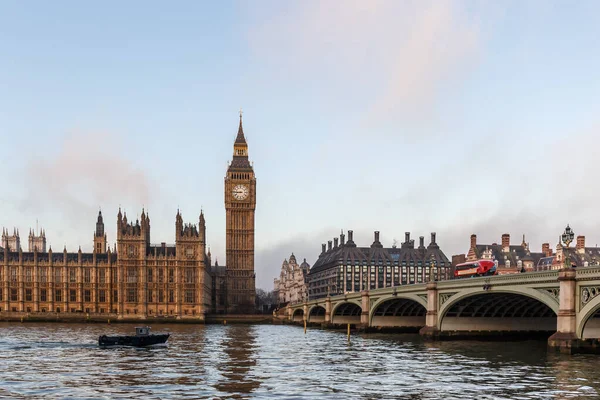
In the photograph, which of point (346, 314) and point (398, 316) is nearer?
point (398, 316)

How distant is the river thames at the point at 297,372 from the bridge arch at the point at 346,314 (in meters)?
59.9

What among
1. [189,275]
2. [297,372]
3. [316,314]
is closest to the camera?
[297,372]

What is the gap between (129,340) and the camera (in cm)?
6906

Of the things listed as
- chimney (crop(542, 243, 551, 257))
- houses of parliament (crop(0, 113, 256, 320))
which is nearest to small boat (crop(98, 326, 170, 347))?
houses of parliament (crop(0, 113, 256, 320))

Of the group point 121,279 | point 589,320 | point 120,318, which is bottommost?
point 120,318

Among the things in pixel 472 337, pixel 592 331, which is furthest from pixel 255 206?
pixel 592 331

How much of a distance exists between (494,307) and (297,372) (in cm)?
3993

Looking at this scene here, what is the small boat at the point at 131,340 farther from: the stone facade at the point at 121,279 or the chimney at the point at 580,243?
the chimney at the point at 580,243

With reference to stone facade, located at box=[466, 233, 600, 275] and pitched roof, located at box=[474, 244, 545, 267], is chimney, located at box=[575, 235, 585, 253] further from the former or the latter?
pitched roof, located at box=[474, 244, 545, 267]

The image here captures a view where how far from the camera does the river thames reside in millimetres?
37656

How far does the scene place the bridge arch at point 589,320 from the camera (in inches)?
2029

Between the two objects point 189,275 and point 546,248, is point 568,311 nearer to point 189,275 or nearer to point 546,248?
point 189,275

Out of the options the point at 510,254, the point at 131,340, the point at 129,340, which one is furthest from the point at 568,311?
the point at 510,254

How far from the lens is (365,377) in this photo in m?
45.2
